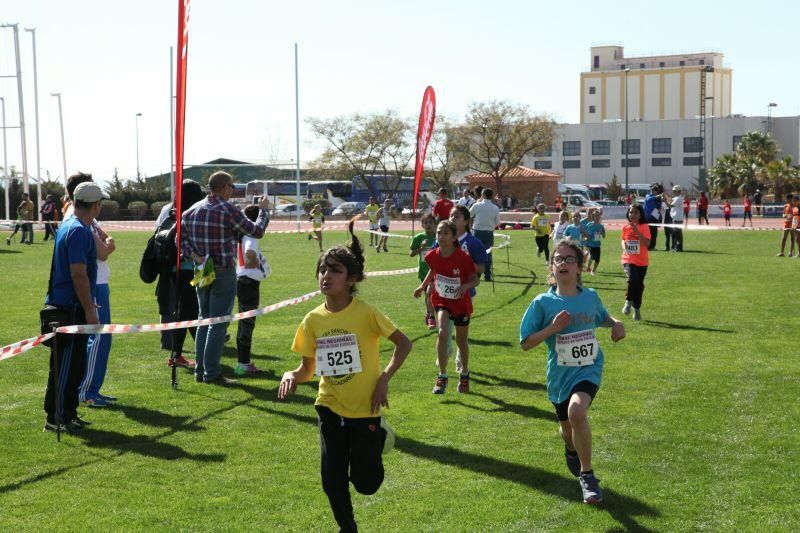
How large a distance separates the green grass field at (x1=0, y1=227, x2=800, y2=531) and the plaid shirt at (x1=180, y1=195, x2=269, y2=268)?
1.36m

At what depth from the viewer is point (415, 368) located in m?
10.8

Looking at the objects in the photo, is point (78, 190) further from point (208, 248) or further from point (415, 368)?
point (415, 368)

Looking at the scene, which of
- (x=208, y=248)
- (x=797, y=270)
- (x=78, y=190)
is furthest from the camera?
(x=797, y=270)

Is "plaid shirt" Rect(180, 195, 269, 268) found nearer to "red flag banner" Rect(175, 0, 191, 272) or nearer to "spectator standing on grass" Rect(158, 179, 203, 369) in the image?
"red flag banner" Rect(175, 0, 191, 272)

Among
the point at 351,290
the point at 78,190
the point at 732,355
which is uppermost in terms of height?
the point at 78,190

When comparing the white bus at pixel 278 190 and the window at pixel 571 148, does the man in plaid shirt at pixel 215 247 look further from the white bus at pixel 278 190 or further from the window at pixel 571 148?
the window at pixel 571 148

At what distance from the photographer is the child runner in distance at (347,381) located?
5188 millimetres

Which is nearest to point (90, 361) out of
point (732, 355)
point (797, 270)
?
point (732, 355)

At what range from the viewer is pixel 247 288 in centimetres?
1084

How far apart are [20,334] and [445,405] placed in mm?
7368

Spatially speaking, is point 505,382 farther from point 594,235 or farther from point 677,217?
point 677,217

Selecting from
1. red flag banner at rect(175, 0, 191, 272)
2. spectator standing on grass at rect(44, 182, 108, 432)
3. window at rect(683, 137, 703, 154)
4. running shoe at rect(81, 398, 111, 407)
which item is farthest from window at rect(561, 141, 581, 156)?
spectator standing on grass at rect(44, 182, 108, 432)

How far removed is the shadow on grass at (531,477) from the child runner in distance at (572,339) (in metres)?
0.15

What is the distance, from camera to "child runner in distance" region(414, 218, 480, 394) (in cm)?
943
